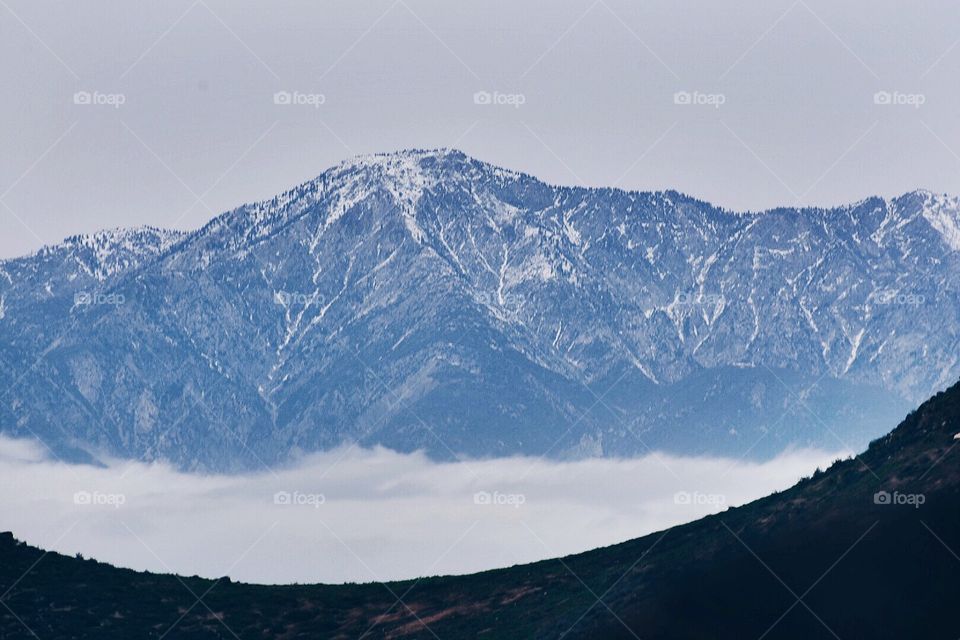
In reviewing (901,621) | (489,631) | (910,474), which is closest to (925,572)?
(901,621)

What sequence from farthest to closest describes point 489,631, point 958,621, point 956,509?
point 489,631 < point 956,509 < point 958,621

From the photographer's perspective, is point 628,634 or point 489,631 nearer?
point 628,634

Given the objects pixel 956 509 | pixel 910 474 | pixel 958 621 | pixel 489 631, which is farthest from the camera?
pixel 489 631

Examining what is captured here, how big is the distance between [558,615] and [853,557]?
110 feet

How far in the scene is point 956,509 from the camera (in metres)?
173

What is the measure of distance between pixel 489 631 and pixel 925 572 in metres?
49.6

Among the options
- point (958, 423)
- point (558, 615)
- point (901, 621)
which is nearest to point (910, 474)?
point (958, 423)

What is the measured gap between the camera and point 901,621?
539 ft

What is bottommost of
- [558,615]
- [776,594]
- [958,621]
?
[958,621]

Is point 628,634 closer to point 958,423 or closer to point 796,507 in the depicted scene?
point 796,507

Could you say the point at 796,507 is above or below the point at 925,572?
above

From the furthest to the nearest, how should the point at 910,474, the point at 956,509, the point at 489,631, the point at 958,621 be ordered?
1. the point at 489,631
2. the point at 910,474
3. the point at 956,509
4. the point at 958,621

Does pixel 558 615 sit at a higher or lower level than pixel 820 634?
higher

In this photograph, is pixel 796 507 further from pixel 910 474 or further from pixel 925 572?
pixel 925 572
